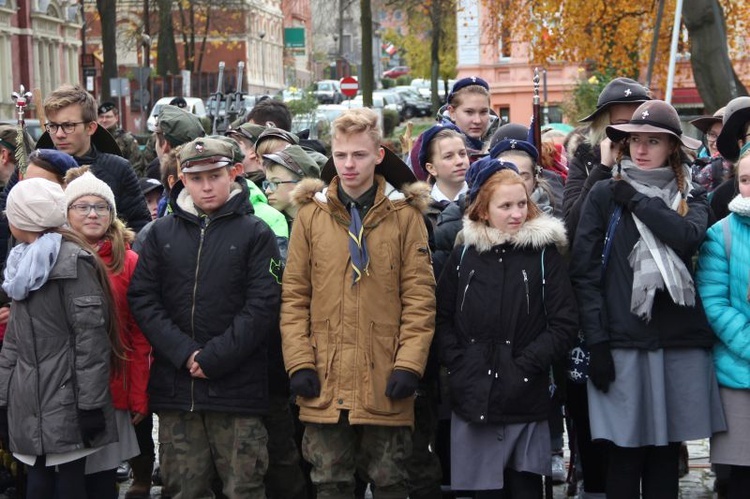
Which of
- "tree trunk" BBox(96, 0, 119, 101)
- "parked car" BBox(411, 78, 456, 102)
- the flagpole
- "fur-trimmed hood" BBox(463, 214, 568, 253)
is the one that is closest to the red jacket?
"fur-trimmed hood" BBox(463, 214, 568, 253)

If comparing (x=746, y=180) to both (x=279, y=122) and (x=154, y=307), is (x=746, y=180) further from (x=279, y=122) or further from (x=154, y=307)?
(x=279, y=122)

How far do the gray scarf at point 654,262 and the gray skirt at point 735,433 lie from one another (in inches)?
21.6

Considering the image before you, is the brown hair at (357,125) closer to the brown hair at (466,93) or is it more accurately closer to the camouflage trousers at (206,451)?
the camouflage trousers at (206,451)

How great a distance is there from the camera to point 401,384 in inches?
235

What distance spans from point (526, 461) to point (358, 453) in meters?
0.85

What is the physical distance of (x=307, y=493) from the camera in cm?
720

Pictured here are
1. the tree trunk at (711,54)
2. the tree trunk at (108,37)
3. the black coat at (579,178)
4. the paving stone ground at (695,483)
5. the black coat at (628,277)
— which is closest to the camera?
the black coat at (628,277)

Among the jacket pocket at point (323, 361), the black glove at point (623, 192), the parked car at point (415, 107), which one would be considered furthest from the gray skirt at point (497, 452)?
the parked car at point (415, 107)

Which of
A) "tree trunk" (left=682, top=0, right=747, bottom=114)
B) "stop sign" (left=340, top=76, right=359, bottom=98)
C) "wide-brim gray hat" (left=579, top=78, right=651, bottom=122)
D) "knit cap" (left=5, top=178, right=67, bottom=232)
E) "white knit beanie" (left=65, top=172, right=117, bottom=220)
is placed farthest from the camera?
"stop sign" (left=340, top=76, right=359, bottom=98)

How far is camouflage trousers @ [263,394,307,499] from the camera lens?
6918mm

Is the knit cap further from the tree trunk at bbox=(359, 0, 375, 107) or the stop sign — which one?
the stop sign

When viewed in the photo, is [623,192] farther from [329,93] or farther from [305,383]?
[329,93]

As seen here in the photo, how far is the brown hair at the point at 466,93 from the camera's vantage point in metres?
8.28

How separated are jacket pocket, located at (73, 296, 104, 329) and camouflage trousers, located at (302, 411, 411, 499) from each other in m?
1.20
